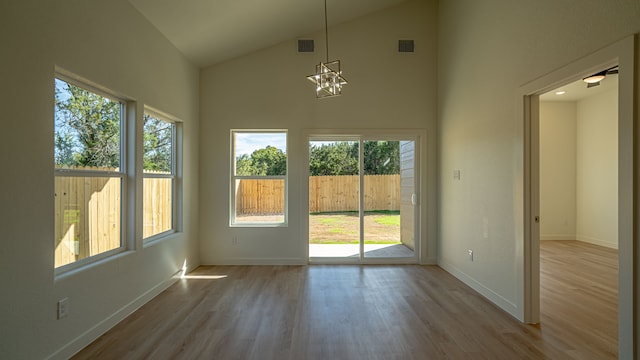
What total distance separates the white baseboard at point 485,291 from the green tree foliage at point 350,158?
1.69 metres

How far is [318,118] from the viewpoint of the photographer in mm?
5129

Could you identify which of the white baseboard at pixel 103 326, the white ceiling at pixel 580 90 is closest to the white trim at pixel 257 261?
the white baseboard at pixel 103 326

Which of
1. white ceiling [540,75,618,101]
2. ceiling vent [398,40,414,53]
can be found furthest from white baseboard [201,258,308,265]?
white ceiling [540,75,618,101]

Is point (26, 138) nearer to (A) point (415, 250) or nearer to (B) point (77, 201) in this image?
(B) point (77, 201)

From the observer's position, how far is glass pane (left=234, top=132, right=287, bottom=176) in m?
5.19

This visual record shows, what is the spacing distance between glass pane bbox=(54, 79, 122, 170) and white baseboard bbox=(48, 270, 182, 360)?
1.32 metres

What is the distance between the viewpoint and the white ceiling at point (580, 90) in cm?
578

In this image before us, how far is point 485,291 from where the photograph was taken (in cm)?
370

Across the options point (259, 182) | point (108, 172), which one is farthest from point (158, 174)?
point (259, 182)

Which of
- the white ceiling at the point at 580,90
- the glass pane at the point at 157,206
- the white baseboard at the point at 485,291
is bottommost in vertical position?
the white baseboard at the point at 485,291

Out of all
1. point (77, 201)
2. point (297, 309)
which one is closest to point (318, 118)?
point (297, 309)

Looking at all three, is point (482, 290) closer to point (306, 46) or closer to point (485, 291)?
point (485, 291)

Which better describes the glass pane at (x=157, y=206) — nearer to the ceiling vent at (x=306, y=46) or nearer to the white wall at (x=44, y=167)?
the white wall at (x=44, y=167)

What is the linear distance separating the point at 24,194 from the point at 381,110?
434cm
